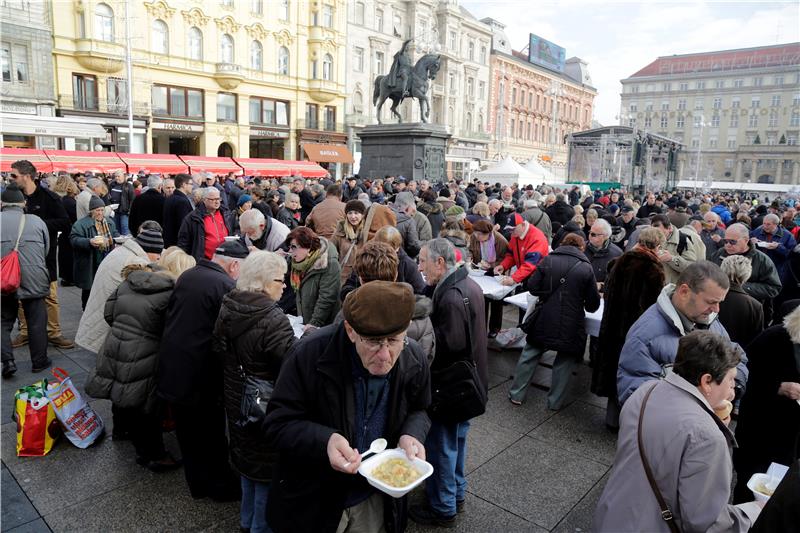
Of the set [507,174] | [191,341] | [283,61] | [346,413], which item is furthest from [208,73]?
[346,413]

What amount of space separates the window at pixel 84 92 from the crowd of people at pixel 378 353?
2832 centimetres

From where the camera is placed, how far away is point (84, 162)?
651 inches

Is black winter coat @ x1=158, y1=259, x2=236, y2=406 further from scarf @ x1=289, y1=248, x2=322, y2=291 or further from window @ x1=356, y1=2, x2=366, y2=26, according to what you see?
window @ x1=356, y1=2, x2=366, y2=26

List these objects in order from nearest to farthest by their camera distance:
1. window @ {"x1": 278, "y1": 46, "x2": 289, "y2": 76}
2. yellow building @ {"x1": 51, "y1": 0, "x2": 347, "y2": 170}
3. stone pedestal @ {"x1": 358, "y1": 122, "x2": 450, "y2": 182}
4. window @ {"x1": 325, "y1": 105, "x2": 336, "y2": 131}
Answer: stone pedestal @ {"x1": 358, "y1": 122, "x2": 450, "y2": 182}
yellow building @ {"x1": 51, "y1": 0, "x2": 347, "y2": 170}
window @ {"x1": 278, "y1": 46, "x2": 289, "y2": 76}
window @ {"x1": 325, "y1": 105, "x2": 336, "y2": 131}

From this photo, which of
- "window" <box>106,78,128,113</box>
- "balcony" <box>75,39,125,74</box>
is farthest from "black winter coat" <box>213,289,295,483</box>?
"window" <box>106,78,128,113</box>

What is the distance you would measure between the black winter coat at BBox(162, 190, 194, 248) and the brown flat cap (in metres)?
6.60

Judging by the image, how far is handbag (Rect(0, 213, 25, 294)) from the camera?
16.1 feet

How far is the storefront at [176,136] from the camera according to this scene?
111ft

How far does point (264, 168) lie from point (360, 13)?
94.7ft

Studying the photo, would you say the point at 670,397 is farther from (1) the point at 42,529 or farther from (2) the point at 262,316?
(1) the point at 42,529

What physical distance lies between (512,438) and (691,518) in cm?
270

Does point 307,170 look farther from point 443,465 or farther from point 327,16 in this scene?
point 327,16

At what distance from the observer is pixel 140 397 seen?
3.48m

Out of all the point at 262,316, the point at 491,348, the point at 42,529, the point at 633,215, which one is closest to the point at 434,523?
the point at 262,316
